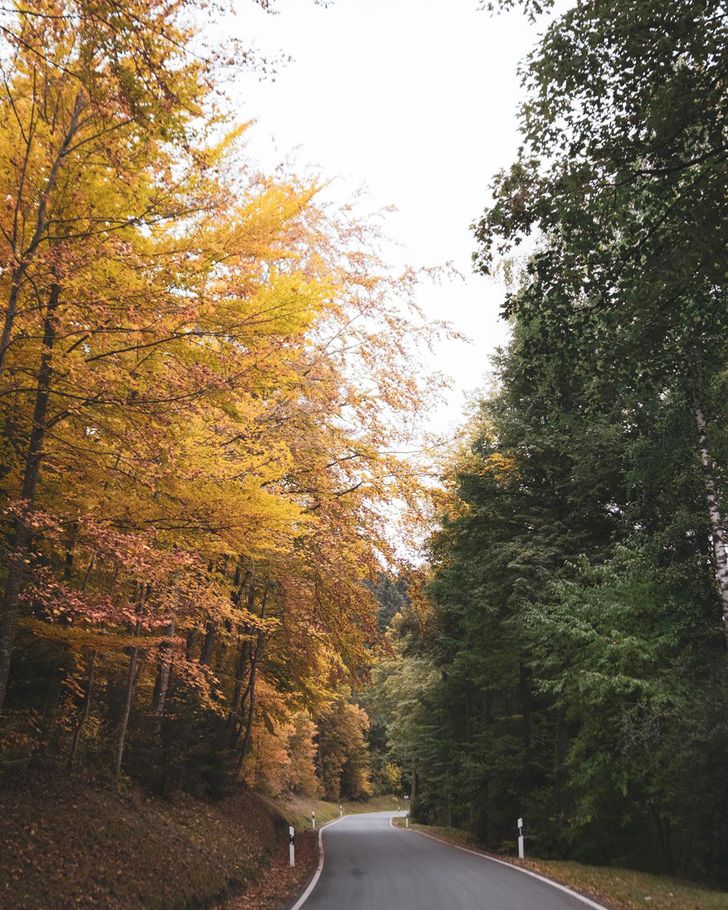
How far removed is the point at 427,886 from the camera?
993 cm

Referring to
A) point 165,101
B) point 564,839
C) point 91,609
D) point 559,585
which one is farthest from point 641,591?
point 165,101

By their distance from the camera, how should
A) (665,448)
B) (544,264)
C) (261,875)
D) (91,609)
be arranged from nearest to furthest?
(91,609) < (544,264) < (261,875) < (665,448)

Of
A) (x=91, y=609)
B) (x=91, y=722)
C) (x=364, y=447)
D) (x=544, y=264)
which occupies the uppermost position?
(x=544, y=264)

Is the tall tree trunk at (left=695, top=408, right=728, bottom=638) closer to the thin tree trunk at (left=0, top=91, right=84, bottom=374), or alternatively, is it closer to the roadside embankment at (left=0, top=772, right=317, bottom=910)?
the roadside embankment at (left=0, top=772, right=317, bottom=910)

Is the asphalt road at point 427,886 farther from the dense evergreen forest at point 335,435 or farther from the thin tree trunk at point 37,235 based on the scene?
the thin tree trunk at point 37,235

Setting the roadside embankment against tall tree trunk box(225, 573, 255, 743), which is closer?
the roadside embankment

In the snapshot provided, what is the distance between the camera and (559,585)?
13234mm

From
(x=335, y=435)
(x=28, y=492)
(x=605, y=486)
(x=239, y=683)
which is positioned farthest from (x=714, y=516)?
(x=239, y=683)

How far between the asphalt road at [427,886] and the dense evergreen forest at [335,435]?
8.21ft

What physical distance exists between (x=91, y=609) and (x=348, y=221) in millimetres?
8965

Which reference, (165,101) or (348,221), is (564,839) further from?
(165,101)

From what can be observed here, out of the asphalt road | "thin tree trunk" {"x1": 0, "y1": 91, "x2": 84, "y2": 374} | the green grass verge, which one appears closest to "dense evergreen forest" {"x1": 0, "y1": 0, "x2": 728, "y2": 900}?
"thin tree trunk" {"x1": 0, "y1": 91, "x2": 84, "y2": 374}

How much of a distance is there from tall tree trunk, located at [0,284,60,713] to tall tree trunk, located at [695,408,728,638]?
1033 centimetres

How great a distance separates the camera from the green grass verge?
8.35 meters
